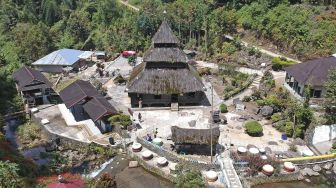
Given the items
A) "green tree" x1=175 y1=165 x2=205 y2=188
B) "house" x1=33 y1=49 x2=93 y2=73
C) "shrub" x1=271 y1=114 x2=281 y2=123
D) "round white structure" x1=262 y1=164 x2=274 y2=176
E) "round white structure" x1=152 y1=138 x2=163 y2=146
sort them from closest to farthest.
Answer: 1. "green tree" x1=175 y1=165 x2=205 y2=188
2. "round white structure" x1=262 y1=164 x2=274 y2=176
3. "round white structure" x1=152 y1=138 x2=163 y2=146
4. "shrub" x1=271 y1=114 x2=281 y2=123
5. "house" x1=33 y1=49 x2=93 y2=73

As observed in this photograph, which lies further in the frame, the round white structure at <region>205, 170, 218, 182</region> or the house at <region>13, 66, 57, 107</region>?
the house at <region>13, 66, 57, 107</region>

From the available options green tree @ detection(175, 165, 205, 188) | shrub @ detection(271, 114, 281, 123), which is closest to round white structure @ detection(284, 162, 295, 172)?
shrub @ detection(271, 114, 281, 123)

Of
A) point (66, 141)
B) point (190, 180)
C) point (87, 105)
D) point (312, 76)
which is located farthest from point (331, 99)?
point (66, 141)

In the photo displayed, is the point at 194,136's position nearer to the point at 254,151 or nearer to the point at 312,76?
the point at 254,151

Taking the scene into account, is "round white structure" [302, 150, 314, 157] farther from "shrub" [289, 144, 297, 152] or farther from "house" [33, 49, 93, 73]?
"house" [33, 49, 93, 73]

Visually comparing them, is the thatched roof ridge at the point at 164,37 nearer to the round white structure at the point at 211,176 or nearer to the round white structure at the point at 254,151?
the round white structure at the point at 254,151

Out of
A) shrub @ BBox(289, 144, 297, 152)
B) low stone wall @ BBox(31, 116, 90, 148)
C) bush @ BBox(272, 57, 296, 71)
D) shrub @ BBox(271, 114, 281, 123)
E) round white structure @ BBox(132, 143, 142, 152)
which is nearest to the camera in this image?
shrub @ BBox(289, 144, 297, 152)
